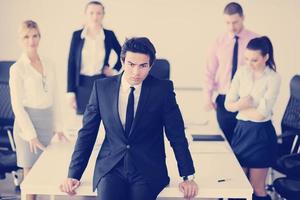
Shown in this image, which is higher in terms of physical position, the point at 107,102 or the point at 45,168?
the point at 107,102

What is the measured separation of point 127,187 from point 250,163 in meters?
1.20

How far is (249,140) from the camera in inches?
146

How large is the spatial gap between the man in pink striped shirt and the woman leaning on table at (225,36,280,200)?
563 mm

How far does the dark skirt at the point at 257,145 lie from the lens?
3.70 meters

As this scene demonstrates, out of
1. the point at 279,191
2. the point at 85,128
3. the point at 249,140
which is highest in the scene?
the point at 85,128

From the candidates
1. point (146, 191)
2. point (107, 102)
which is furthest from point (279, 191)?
point (107, 102)

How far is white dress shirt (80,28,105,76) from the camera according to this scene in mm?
4418

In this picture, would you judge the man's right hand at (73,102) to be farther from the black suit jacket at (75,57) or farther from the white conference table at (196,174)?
the white conference table at (196,174)

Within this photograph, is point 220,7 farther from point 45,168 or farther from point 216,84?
point 45,168

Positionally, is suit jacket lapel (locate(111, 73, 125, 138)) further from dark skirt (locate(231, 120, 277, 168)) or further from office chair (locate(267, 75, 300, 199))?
office chair (locate(267, 75, 300, 199))

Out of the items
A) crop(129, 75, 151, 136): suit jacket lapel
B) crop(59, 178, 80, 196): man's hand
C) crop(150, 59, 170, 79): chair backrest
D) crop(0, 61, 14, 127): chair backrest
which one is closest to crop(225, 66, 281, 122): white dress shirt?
crop(150, 59, 170, 79): chair backrest

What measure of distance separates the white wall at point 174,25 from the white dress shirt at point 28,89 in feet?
6.11

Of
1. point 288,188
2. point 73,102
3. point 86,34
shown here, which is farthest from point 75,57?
point 288,188

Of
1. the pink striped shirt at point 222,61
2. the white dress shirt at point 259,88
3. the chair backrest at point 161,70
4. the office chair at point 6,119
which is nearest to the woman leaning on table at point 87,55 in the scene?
the chair backrest at point 161,70
